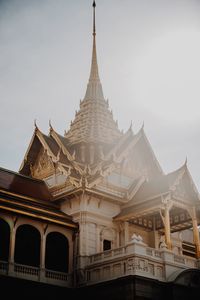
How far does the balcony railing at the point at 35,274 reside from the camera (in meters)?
23.6

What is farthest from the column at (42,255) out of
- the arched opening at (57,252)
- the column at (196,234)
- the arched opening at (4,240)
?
the column at (196,234)

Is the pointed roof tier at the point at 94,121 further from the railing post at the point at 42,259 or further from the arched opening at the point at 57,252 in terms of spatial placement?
the railing post at the point at 42,259

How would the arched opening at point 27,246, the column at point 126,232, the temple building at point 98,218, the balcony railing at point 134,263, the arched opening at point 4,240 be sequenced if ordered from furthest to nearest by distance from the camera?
the column at point 126,232, the arched opening at point 27,246, the arched opening at point 4,240, the temple building at point 98,218, the balcony railing at point 134,263

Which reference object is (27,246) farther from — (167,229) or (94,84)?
(94,84)

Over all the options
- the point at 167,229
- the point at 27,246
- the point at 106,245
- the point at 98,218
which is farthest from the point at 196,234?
the point at 27,246

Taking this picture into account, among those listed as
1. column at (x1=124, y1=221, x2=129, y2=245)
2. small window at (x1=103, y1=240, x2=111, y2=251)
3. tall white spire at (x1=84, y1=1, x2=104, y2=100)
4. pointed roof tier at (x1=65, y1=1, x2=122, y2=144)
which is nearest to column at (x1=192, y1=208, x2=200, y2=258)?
column at (x1=124, y1=221, x2=129, y2=245)

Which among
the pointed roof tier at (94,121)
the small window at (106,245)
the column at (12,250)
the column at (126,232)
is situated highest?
the pointed roof tier at (94,121)

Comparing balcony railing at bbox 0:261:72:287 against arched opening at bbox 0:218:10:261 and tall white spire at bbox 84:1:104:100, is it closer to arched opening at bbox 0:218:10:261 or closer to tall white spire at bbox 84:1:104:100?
arched opening at bbox 0:218:10:261

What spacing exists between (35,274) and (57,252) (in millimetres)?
2392

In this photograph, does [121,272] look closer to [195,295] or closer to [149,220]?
[195,295]

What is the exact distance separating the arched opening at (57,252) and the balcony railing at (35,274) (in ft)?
2.02

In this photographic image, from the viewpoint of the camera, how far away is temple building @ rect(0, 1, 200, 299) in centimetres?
2394

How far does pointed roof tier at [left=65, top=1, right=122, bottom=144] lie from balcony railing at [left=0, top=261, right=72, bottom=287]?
35.6 ft

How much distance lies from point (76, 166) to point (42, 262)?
6.86 metres
